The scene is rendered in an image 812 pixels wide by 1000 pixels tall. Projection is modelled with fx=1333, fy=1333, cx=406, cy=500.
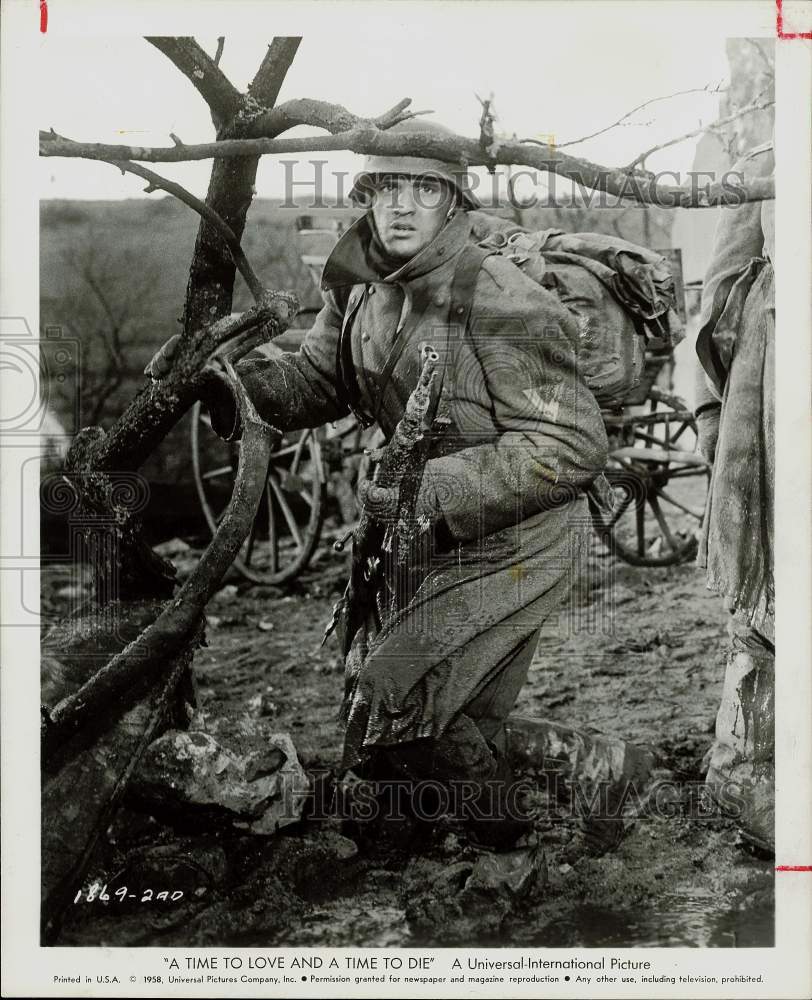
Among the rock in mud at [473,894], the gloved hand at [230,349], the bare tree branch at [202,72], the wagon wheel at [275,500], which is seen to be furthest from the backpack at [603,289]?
the rock in mud at [473,894]

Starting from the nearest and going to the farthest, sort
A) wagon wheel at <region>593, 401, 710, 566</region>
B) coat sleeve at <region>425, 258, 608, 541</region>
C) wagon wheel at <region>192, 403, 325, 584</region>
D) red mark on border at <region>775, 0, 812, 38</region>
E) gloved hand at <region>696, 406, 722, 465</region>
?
coat sleeve at <region>425, 258, 608, 541</region> → red mark on border at <region>775, 0, 812, 38</region> → gloved hand at <region>696, 406, 722, 465</region> → wagon wheel at <region>593, 401, 710, 566</region> → wagon wheel at <region>192, 403, 325, 584</region>

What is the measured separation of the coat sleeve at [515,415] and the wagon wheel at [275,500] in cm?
85

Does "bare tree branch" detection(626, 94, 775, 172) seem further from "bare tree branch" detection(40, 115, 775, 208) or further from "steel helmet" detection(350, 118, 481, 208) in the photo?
"steel helmet" detection(350, 118, 481, 208)

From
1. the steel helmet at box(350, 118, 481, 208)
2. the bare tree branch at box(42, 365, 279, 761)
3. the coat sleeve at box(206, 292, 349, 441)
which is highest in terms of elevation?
the steel helmet at box(350, 118, 481, 208)

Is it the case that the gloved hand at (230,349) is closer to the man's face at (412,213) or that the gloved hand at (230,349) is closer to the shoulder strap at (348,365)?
the shoulder strap at (348,365)

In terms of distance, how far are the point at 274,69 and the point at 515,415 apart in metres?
1.13

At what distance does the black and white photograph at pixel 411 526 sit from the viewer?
3.45 metres

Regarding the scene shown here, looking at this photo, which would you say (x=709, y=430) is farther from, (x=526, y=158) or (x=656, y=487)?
(x=526, y=158)

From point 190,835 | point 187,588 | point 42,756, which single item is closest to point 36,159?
point 187,588

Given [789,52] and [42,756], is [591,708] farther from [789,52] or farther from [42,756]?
[789,52]

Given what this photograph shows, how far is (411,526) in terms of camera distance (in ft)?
11.3

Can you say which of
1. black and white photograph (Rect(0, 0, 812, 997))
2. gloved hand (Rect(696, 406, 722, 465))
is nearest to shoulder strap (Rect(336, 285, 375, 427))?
black and white photograph (Rect(0, 0, 812, 997))

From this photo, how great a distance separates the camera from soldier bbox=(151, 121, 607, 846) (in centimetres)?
341

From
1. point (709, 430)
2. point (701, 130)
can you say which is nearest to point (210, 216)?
point (701, 130)
